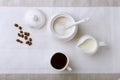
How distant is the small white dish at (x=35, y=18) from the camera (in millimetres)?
710

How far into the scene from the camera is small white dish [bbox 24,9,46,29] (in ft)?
2.33

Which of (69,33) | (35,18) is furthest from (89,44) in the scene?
(35,18)

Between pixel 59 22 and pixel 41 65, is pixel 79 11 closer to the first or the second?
pixel 59 22

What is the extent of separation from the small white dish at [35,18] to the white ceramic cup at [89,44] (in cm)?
13

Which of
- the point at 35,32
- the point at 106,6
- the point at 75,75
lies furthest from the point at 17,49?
the point at 106,6

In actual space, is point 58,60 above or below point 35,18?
below

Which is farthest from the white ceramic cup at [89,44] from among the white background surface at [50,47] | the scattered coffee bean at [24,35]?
the scattered coffee bean at [24,35]

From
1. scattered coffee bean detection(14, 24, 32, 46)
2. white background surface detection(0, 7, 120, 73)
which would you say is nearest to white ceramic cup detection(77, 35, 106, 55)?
white background surface detection(0, 7, 120, 73)

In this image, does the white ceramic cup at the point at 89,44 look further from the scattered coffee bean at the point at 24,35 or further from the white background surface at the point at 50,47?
the scattered coffee bean at the point at 24,35

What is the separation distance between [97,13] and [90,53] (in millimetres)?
128

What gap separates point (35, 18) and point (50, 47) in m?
0.10

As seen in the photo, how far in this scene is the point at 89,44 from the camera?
2.30 feet

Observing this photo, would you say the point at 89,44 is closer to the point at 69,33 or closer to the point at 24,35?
the point at 69,33

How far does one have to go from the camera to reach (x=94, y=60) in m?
0.72
